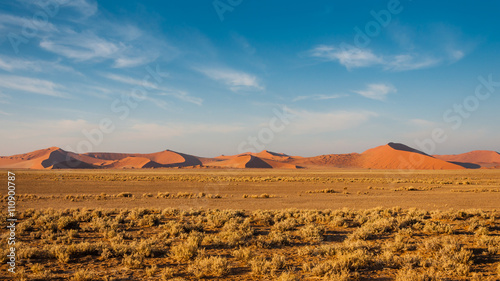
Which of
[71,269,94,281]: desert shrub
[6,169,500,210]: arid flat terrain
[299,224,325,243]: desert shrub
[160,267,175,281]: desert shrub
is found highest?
[71,269,94,281]: desert shrub

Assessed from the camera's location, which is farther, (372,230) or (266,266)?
(372,230)

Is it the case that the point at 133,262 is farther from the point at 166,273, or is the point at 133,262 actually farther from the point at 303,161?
the point at 303,161

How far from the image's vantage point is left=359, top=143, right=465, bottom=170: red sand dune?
4228 inches

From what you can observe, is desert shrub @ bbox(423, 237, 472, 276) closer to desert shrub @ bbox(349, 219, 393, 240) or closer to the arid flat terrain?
desert shrub @ bbox(349, 219, 393, 240)

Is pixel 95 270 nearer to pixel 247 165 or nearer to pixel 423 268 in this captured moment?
pixel 423 268

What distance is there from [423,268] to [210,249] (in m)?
5.50

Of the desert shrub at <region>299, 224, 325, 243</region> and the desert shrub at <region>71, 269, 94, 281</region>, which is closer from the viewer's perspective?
the desert shrub at <region>71, 269, 94, 281</region>

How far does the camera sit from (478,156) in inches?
7820

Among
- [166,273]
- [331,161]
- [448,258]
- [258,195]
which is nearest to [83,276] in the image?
[166,273]

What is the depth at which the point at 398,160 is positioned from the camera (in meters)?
120

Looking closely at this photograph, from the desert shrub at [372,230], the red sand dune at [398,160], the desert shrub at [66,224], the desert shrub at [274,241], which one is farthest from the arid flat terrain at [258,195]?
the red sand dune at [398,160]

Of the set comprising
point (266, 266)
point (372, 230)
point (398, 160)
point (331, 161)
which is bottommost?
point (372, 230)

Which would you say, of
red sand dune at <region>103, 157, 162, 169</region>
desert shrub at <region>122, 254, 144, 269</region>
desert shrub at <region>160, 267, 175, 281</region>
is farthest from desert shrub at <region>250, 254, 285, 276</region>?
red sand dune at <region>103, 157, 162, 169</region>

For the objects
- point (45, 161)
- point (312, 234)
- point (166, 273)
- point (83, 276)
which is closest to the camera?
point (83, 276)
